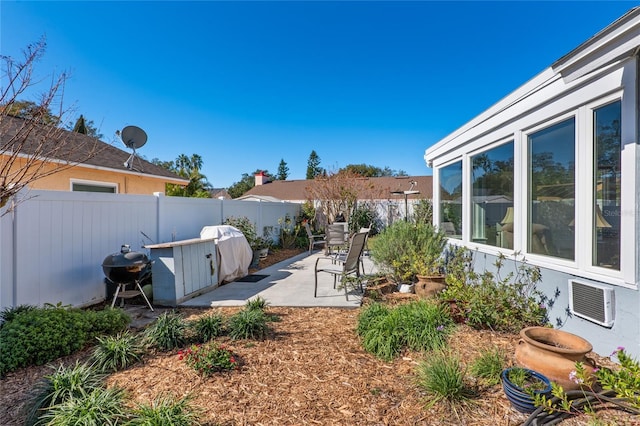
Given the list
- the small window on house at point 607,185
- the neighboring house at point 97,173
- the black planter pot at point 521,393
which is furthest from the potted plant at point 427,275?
the neighboring house at point 97,173

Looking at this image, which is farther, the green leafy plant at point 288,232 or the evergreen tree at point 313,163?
the evergreen tree at point 313,163

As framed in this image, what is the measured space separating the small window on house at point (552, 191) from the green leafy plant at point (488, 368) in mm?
1596

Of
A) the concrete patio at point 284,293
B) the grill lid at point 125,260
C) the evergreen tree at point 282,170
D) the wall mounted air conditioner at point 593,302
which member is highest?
the evergreen tree at point 282,170

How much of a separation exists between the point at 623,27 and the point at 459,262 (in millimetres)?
3558

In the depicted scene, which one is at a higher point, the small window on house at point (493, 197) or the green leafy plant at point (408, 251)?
the small window on house at point (493, 197)

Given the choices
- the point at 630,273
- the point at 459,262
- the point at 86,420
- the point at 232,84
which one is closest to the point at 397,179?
the point at 232,84

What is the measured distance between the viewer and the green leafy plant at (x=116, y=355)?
8.69 ft

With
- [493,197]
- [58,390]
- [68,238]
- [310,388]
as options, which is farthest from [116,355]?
[493,197]

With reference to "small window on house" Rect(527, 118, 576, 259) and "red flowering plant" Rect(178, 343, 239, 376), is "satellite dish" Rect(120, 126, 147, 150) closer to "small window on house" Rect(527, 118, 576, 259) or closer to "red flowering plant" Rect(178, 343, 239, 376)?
"red flowering plant" Rect(178, 343, 239, 376)

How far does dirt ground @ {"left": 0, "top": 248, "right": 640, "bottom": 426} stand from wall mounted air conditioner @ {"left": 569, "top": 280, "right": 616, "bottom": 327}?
2.35 feet

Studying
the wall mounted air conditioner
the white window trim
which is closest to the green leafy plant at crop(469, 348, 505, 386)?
the wall mounted air conditioner

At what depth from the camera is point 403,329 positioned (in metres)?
3.18

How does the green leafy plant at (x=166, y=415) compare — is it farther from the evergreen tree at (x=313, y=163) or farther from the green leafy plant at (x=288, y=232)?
the evergreen tree at (x=313, y=163)

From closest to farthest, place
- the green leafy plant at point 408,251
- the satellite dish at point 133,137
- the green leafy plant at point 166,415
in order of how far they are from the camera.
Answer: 1. the green leafy plant at point 166,415
2. the green leafy plant at point 408,251
3. the satellite dish at point 133,137
